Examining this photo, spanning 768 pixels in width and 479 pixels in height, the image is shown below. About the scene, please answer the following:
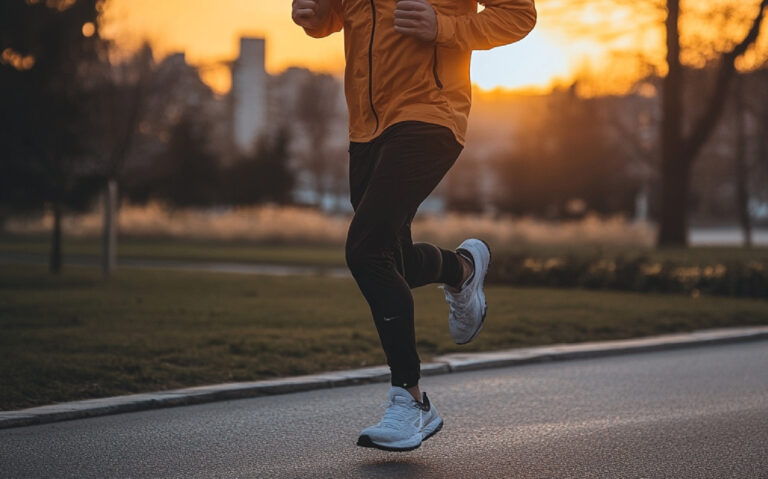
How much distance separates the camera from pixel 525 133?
49938 mm

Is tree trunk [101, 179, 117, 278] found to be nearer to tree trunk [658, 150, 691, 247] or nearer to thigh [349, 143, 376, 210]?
thigh [349, 143, 376, 210]

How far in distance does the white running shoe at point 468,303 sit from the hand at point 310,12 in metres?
1.08

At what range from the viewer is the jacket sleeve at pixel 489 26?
3.71 m

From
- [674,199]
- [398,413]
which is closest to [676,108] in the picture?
[674,199]

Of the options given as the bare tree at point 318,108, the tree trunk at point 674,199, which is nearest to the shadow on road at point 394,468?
the tree trunk at point 674,199

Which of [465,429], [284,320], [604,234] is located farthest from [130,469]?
[604,234]

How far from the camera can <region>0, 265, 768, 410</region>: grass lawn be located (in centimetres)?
585

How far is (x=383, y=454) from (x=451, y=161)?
1.10 m

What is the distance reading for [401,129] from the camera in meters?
3.72

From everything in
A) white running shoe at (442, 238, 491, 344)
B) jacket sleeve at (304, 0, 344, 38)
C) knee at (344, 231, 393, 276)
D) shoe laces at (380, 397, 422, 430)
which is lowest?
shoe laces at (380, 397, 422, 430)

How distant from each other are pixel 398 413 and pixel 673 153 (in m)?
19.7

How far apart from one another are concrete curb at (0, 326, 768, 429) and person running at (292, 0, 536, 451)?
5.75 ft

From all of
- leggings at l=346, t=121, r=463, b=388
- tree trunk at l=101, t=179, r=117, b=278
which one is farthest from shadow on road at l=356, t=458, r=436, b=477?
tree trunk at l=101, t=179, r=117, b=278

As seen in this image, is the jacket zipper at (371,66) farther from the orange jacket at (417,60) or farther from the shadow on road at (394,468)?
the shadow on road at (394,468)
